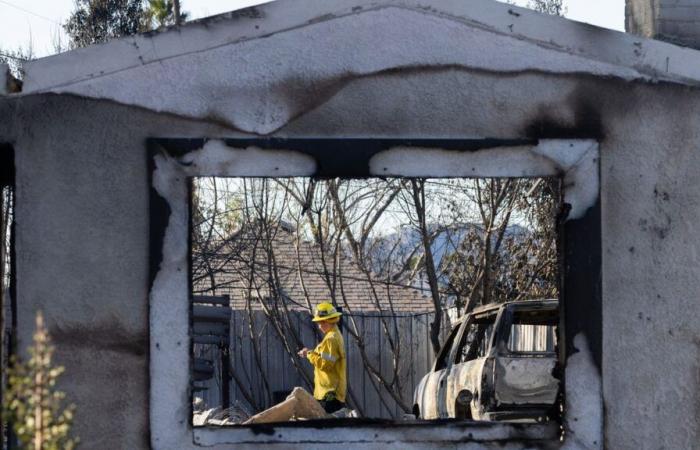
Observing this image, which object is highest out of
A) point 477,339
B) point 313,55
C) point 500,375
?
point 313,55

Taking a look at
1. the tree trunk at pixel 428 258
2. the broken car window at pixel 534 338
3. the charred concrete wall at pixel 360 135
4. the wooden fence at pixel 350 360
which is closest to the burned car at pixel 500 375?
the broken car window at pixel 534 338

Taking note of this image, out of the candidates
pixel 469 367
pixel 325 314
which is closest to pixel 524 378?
pixel 469 367

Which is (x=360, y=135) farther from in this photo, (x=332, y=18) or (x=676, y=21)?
(x=676, y=21)

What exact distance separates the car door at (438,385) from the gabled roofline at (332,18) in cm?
559

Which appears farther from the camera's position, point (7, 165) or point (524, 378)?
point (524, 378)

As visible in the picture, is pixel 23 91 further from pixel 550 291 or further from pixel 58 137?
pixel 550 291

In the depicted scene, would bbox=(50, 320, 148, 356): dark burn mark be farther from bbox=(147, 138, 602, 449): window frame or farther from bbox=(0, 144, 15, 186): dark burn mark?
bbox=(0, 144, 15, 186): dark burn mark

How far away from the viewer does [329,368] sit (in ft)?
43.2

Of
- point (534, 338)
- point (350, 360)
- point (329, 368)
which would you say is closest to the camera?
point (329, 368)

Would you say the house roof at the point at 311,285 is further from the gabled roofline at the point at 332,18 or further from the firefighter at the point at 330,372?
the gabled roofline at the point at 332,18

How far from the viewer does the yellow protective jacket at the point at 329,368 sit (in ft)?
43.0

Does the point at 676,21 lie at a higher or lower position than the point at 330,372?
higher

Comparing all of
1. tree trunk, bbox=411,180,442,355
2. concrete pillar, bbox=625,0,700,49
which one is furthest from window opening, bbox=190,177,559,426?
concrete pillar, bbox=625,0,700,49

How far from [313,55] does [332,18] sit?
24 centimetres
